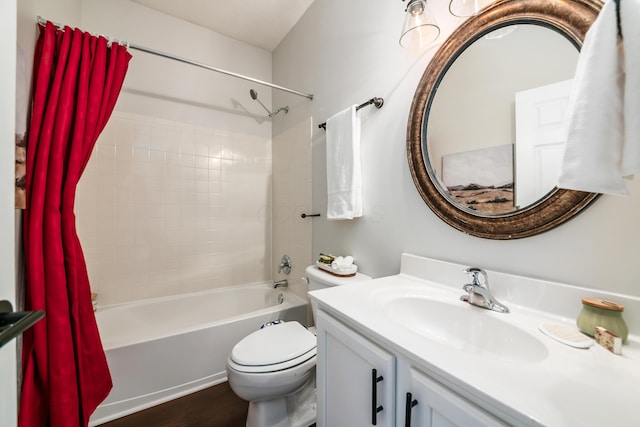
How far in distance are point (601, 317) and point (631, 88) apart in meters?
0.51

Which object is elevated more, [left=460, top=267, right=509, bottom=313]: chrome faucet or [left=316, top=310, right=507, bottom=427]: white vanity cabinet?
[left=460, top=267, right=509, bottom=313]: chrome faucet

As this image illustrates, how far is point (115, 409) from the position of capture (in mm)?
1325

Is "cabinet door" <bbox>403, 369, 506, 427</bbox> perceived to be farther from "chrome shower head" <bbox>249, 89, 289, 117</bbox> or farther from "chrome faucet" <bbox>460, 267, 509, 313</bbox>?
"chrome shower head" <bbox>249, 89, 289, 117</bbox>

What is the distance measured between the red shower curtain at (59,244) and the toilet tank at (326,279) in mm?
1092

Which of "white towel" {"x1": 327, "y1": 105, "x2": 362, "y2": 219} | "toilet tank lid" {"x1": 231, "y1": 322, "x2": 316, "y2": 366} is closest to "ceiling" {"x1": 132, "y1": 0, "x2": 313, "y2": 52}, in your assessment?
"white towel" {"x1": 327, "y1": 105, "x2": 362, "y2": 219}

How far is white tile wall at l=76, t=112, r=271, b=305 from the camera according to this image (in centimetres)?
178

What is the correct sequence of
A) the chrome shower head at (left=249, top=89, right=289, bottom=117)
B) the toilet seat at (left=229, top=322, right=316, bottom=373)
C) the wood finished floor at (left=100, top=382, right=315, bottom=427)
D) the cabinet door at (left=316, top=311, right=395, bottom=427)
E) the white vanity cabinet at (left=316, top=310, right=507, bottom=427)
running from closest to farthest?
1. the white vanity cabinet at (left=316, top=310, right=507, bottom=427)
2. the cabinet door at (left=316, top=311, right=395, bottom=427)
3. the toilet seat at (left=229, top=322, right=316, bottom=373)
4. the wood finished floor at (left=100, top=382, right=315, bottom=427)
5. the chrome shower head at (left=249, top=89, right=289, bottom=117)

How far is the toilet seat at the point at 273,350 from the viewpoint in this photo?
109cm

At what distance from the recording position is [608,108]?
0.49m

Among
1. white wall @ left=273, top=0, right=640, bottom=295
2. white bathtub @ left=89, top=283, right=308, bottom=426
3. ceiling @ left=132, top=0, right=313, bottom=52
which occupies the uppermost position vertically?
ceiling @ left=132, top=0, right=313, bottom=52

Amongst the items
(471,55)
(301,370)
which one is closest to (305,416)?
(301,370)

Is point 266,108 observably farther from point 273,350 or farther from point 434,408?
point 434,408

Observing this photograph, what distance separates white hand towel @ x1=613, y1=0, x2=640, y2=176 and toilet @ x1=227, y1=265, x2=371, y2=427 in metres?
1.05

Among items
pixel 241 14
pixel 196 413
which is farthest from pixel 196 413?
pixel 241 14
